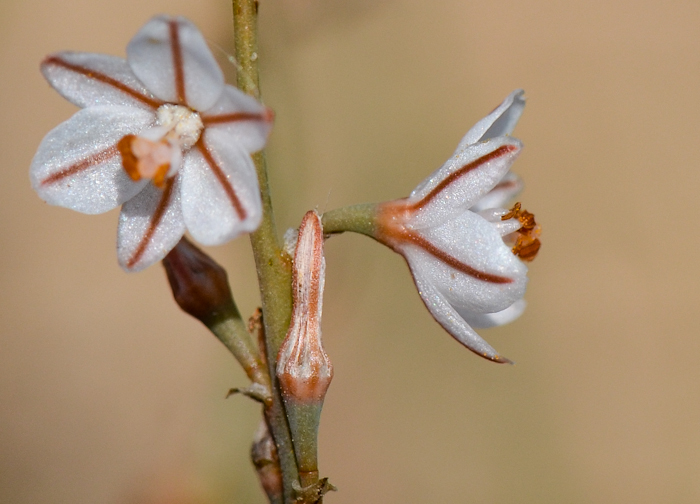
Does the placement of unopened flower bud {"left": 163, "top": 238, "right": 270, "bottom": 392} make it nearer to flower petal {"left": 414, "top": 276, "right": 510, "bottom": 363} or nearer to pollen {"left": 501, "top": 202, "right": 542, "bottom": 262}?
flower petal {"left": 414, "top": 276, "right": 510, "bottom": 363}

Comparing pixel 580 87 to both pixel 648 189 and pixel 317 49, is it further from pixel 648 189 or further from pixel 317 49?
pixel 317 49

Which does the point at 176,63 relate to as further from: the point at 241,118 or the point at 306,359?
the point at 306,359

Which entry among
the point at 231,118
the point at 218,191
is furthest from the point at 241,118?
the point at 218,191

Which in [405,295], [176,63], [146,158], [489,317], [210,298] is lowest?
[405,295]

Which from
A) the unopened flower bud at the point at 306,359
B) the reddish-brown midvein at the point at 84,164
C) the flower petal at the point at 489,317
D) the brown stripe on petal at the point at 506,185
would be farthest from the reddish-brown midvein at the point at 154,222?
the brown stripe on petal at the point at 506,185

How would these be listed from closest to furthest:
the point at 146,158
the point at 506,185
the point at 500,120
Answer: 1. the point at 146,158
2. the point at 500,120
3. the point at 506,185

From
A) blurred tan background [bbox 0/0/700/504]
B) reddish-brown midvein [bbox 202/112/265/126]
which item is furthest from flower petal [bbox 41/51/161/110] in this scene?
blurred tan background [bbox 0/0/700/504]
